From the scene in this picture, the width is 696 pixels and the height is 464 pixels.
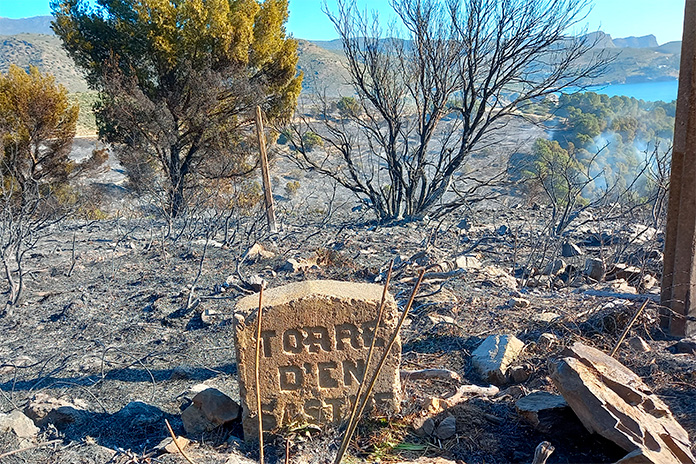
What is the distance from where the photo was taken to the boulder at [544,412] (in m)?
2.86

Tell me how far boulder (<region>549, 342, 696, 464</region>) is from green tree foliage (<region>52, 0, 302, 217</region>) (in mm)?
10960

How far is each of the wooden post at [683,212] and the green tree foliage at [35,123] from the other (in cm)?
1355

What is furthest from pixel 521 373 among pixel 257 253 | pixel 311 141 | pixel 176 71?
pixel 311 141

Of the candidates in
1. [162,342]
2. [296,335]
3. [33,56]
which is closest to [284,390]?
[296,335]

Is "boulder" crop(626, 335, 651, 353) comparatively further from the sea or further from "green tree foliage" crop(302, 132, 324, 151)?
"green tree foliage" crop(302, 132, 324, 151)

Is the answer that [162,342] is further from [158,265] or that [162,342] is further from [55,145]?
[55,145]

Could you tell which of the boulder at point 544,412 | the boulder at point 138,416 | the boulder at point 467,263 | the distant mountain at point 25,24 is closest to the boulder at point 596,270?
the boulder at point 467,263

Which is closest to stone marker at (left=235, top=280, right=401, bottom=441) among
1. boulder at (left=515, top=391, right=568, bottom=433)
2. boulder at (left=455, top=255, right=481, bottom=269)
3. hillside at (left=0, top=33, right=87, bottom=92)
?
boulder at (left=515, top=391, right=568, bottom=433)

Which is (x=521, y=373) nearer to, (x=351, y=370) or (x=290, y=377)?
(x=351, y=370)

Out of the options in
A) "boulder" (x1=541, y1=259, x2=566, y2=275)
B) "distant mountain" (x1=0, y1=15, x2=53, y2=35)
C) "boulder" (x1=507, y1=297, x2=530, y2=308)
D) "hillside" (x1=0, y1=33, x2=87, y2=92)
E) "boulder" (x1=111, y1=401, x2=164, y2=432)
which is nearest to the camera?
"boulder" (x1=111, y1=401, x2=164, y2=432)

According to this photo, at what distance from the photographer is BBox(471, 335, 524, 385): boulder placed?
3.57 meters

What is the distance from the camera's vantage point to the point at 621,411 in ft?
8.37

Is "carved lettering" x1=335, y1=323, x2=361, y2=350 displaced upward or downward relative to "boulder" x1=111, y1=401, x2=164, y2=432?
upward

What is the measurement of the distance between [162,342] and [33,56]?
5265cm
